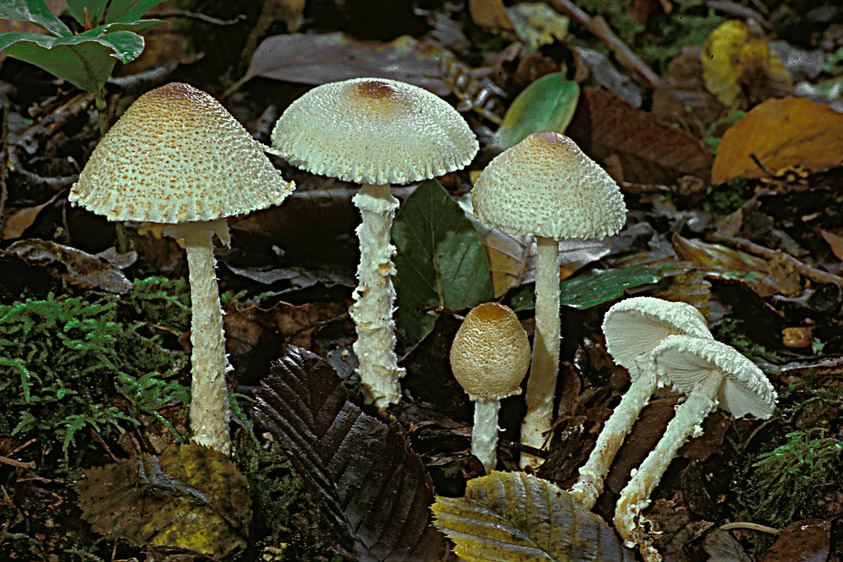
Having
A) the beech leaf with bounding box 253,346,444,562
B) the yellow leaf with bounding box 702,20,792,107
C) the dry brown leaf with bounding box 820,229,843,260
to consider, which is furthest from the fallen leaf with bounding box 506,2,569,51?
the beech leaf with bounding box 253,346,444,562

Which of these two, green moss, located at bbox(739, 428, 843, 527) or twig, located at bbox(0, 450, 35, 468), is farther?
green moss, located at bbox(739, 428, 843, 527)

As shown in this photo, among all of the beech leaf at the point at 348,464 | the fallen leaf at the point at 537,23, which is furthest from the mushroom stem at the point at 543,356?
the fallen leaf at the point at 537,23

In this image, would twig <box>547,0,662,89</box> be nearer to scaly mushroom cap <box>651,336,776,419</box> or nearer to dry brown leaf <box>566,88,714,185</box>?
dry brown leaf <box>566,88,714,185</box>

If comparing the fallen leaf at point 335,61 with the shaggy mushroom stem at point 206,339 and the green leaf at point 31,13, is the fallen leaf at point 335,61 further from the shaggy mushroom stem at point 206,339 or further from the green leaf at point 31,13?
the shaggy mushroom stem at point 206,339

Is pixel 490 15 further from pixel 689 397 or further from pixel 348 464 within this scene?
pixel 348 464

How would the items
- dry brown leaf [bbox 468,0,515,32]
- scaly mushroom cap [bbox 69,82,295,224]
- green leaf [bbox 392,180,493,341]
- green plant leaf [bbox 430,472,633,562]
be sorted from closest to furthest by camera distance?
scaly mushroom cap [bbox 69,82,295,224], green plant leaf [bbox 430,472,633,562], green leaf [bbox 392,180,493,341], dry brown leaf [bbox 468,0,515,32]

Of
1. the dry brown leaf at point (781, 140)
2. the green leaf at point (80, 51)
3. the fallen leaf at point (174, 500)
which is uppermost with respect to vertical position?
the green leaf at point (80, 51)

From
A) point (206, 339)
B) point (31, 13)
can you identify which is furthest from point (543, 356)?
point (31, 13)
